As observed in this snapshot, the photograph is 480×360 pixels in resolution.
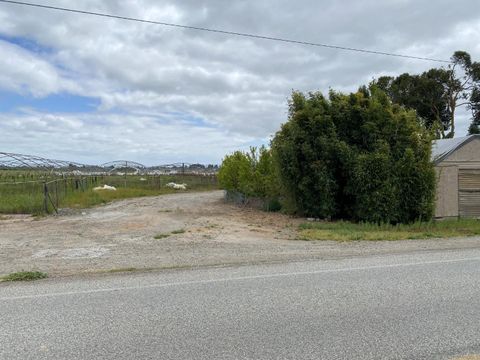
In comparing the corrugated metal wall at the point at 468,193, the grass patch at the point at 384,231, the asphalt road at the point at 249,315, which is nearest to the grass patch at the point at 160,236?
the grass patch at the point at 384,231

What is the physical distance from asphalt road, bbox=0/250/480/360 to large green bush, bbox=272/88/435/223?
27.9 ft

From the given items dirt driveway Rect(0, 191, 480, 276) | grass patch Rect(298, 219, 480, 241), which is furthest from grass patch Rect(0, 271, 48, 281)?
grass patch Rect(298, 219, 480, 241)

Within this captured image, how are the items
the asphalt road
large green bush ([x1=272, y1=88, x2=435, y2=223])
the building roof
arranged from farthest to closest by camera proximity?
the building roof < large green bush ([x1=272, y1=88, x2=435, y2=223]) < the asphalt road

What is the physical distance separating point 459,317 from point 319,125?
490 inches

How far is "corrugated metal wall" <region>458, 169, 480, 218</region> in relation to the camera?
61.9 ft

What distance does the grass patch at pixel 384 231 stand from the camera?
13.2 metres

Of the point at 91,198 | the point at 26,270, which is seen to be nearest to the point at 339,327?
the point at 26,270

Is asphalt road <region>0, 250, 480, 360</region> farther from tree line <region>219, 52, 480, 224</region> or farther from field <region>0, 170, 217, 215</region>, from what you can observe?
field <region>0, 170, 217, 215</region>

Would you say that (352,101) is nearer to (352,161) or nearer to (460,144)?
(352,161)

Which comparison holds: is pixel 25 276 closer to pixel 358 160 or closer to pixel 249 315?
pixel 249 315

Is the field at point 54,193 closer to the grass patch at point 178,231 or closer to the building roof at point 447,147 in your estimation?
the grass patch at point 178,231

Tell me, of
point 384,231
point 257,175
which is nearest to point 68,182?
point 257,175

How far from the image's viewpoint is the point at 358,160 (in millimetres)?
16453

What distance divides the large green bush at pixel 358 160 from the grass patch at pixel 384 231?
1103 mm
